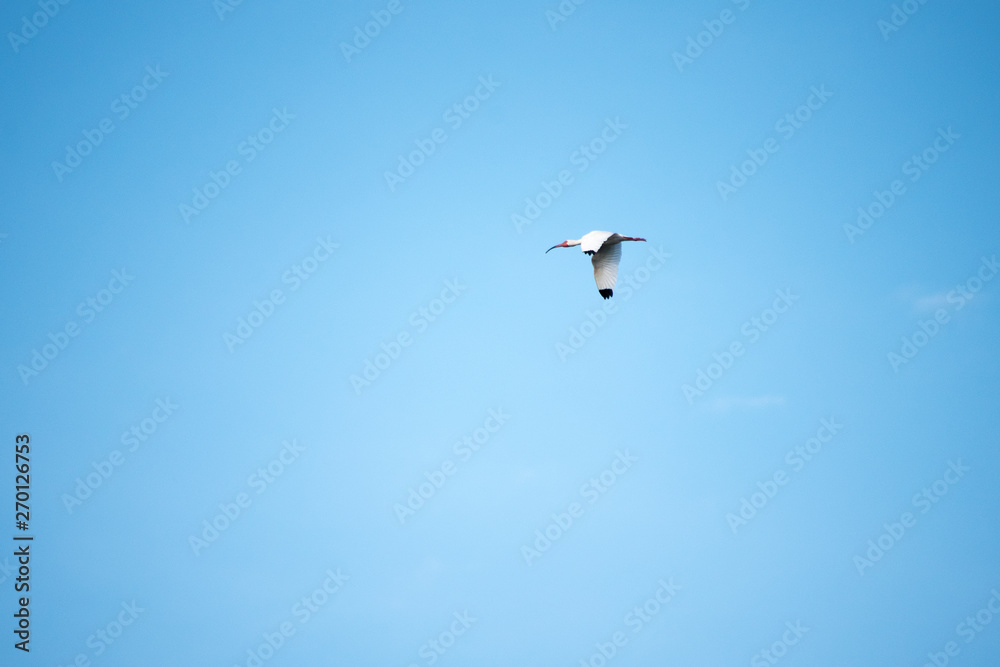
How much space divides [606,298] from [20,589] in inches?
859

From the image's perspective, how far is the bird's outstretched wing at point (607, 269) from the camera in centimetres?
1886

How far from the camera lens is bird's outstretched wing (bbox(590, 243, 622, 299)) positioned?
18.9 m

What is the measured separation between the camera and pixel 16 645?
17391 millimetres

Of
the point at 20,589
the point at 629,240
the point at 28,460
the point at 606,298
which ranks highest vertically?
the point at 629,240

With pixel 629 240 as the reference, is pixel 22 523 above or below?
below

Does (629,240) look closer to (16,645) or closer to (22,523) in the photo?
(22,523)

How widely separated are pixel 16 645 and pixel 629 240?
22.5 m

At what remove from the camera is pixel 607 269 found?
18984 mm

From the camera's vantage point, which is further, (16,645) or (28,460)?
(28,460)

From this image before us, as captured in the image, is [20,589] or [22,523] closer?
[22,523]

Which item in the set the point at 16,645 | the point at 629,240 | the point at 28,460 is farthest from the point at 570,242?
the point at 16,645

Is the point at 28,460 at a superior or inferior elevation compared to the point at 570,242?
inferior

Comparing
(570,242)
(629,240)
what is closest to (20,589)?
(570,242)

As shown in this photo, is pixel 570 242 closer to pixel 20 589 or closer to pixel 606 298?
pixel 606 298
